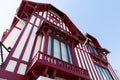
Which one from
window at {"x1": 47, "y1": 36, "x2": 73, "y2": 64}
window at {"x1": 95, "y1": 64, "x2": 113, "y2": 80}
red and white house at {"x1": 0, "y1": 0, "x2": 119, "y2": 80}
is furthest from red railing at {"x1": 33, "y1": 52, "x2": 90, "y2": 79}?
window at {"x1": 95, "y1": 64, "x2": 113, "y2": 80}

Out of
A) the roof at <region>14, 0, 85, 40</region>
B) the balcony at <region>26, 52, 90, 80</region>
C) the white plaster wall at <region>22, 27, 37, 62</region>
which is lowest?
the balcony at <region>26, 52, 90, 80</region>

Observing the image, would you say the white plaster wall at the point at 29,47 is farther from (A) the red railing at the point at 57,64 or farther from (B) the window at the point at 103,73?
(B) the window at the point at 103,73

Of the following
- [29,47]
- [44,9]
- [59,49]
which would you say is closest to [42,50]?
[29,47]

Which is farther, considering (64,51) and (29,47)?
(64,51)

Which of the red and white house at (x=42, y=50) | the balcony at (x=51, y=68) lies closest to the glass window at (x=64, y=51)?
the red and white house at (x=42, y=50)

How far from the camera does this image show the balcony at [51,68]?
22.4 ft

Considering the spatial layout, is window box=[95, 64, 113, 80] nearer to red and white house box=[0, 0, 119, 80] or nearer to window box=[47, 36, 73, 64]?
red and white house box=[0, 0, 119, 80]

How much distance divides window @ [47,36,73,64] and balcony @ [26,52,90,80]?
3.10 feet

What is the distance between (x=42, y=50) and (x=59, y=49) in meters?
1.46

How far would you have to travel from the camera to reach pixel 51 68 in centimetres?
706

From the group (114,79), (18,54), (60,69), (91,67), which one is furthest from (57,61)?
(114,79)

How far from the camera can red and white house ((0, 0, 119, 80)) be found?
694 cm

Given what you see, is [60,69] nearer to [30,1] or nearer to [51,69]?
[51,69]

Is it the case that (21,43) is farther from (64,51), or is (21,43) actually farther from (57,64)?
(64,51)
